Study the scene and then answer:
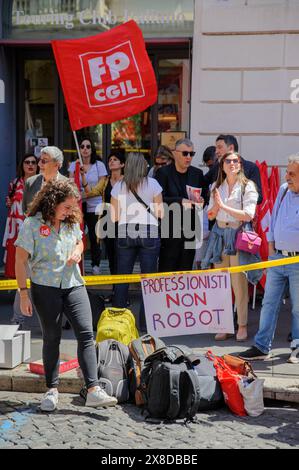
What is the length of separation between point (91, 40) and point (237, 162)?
2.34 metres

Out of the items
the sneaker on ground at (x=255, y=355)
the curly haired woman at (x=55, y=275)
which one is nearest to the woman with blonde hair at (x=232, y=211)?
the sneaker on ground at (x=255, y=355)

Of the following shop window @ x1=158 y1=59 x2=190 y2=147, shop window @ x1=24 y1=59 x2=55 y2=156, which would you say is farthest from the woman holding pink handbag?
shop window @ x1=24 y1=59 x2=55 y2=156

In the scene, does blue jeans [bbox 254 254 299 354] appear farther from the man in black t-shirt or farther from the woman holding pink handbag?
the man in black t-shirt

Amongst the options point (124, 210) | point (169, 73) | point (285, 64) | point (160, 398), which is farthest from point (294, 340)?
point (169, 73)

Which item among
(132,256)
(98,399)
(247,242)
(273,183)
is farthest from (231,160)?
(98,399)

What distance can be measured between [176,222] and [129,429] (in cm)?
308

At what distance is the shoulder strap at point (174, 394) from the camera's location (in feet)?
18.3

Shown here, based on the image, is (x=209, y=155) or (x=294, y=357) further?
(x=209, y=155)

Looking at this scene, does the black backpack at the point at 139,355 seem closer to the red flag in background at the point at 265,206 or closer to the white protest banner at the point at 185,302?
the white protest banner at the point at 185,302

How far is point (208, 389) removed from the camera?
5.88 meters

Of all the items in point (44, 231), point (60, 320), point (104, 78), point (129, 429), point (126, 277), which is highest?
point (104, 78)

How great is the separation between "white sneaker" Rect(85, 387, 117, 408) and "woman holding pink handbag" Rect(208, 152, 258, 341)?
2105mm

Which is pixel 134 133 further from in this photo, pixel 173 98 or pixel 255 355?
pixel 255 355

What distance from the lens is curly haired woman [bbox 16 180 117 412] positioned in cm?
575
